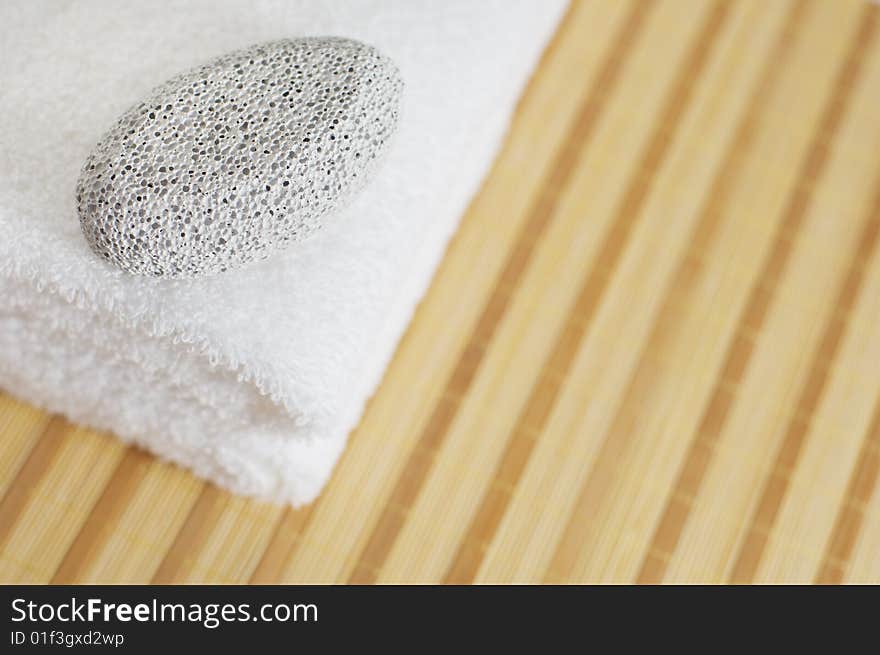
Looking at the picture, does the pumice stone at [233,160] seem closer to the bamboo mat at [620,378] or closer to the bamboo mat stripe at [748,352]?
the bamboo mat at [620,378]

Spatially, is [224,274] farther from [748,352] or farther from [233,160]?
[748,352]

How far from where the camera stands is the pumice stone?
2.31 ft

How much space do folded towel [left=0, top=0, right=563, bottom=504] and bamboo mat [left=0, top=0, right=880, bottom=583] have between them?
64 mm

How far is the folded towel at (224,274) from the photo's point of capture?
2.48 feet

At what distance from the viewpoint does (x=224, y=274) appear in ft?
2.49

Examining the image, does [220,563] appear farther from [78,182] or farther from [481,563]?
[78,182]

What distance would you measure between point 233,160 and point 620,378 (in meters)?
0.50

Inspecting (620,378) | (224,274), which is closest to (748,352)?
(620,378)

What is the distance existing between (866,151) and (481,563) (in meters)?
0.66

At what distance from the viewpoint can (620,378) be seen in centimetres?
103

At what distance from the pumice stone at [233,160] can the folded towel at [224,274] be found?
4 centimetres

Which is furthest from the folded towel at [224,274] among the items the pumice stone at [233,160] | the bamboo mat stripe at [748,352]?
the bamboo mat stripe at [748,352]

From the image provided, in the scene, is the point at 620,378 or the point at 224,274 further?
the point at 620,378

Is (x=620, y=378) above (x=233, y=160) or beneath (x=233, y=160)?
beneath
